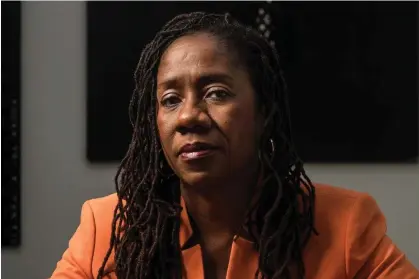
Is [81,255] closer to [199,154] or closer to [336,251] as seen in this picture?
[199,154]

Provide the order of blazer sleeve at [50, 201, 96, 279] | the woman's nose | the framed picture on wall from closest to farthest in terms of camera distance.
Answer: the woman's nose
blazer sleeve at [50, 201, 96, 279]
the framed picture on wall

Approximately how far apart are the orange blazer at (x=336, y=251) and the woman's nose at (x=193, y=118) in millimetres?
159

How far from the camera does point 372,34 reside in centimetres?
132

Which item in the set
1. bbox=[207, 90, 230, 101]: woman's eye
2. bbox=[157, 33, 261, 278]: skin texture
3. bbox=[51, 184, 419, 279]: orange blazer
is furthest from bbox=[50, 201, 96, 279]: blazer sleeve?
bbox=[207, 90, 230, 101]: woman's eye

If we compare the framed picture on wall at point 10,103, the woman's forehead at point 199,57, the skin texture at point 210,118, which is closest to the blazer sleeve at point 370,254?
the skin texture at point 210,118

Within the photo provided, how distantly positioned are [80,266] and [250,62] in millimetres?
417

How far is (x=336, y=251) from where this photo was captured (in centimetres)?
72

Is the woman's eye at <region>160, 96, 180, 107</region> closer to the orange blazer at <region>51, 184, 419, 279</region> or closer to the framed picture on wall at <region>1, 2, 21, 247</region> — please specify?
the orange blazer at <region>51, 184, 419, 279</region>

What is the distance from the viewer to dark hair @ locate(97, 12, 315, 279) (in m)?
0.72

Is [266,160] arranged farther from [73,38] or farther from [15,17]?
[15,17]

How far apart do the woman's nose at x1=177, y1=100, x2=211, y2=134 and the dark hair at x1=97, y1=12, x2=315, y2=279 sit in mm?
91

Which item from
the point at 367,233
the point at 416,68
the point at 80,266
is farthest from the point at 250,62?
the point at 416,68

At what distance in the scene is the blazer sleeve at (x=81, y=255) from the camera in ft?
2.59

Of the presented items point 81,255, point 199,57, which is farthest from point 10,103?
point 199,57
